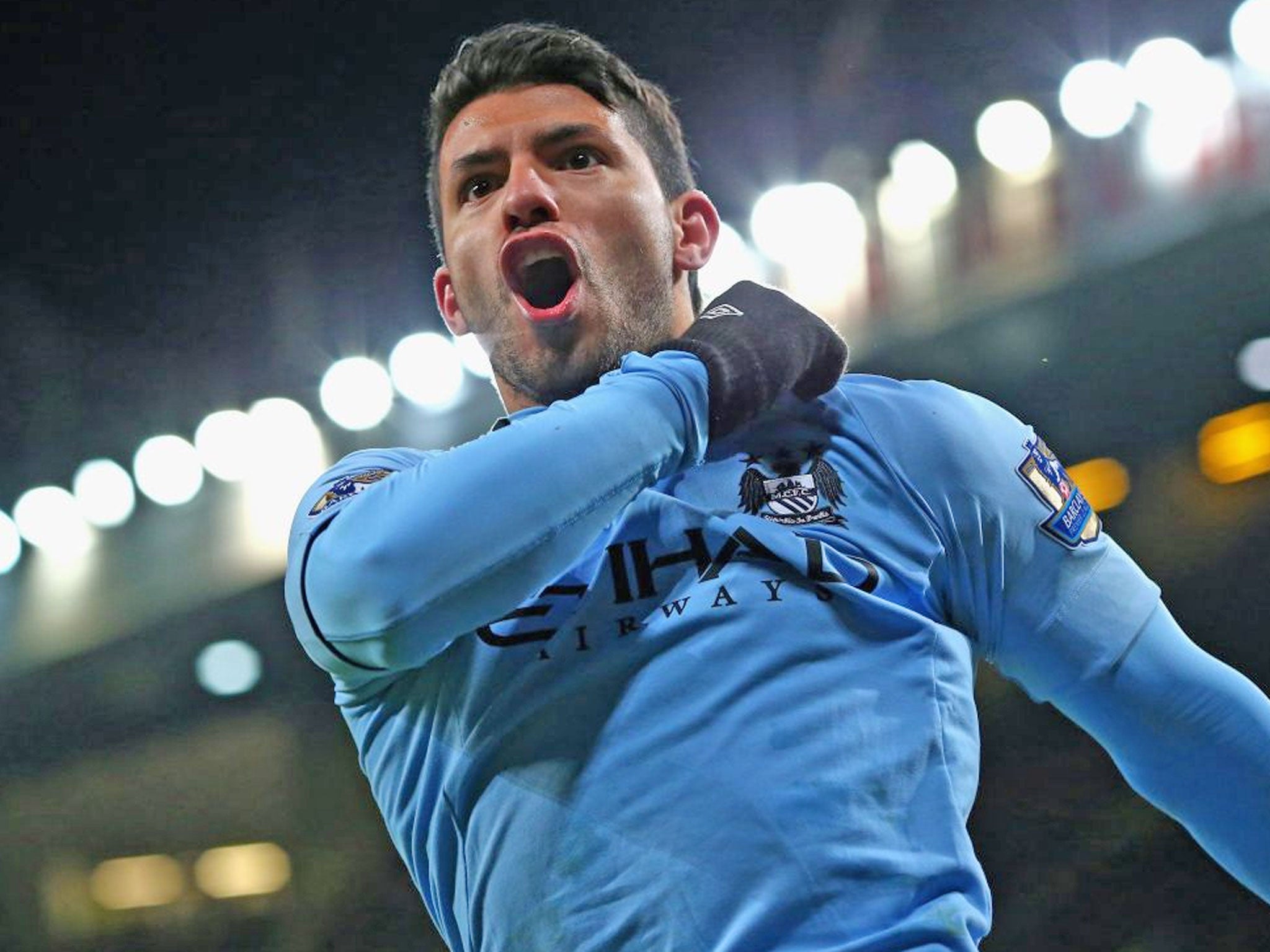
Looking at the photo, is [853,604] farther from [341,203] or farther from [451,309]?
[341,203]

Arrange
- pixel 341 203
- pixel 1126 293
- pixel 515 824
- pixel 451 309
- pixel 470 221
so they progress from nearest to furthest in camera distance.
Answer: pixel 515 824 < pixel 470 221 < pixel 451 309 < pixel 1126 293 < pixel 341 203

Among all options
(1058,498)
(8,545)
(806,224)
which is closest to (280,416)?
(8,545)

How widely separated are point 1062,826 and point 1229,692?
1993mm

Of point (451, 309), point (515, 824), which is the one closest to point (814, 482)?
point (515, 824)

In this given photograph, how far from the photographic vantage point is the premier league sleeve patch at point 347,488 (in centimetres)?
108

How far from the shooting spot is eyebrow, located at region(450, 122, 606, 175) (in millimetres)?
1382

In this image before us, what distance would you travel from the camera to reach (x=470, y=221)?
137 centimetres

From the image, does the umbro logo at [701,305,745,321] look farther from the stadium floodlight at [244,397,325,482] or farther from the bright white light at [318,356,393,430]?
the stadium floodlight at [244,397,325,482]

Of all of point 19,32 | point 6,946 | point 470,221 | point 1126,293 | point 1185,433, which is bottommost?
point 6,946

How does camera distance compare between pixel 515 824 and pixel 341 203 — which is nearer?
pixel 515 824

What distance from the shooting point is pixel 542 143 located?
4.53 ft

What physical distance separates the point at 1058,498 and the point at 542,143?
22.7 inches

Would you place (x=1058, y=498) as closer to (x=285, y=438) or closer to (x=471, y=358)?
(x=471, y=358)

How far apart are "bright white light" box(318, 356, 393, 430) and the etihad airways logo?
248 cm
